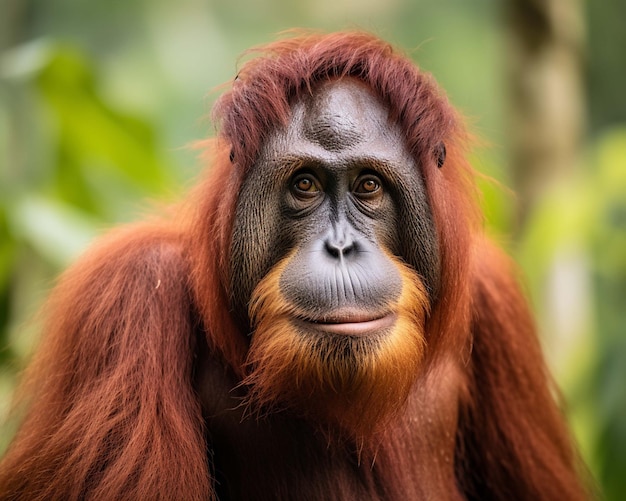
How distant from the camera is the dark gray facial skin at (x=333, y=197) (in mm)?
2527

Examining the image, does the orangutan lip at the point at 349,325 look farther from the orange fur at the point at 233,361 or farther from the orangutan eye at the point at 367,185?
the orangutan eye at the point at 367,185

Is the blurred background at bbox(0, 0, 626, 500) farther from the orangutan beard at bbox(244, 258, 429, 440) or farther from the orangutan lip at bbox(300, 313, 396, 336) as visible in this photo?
the orangutan lip at bbox(300, 313, 396, 336)

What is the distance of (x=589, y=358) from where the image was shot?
14.6ft

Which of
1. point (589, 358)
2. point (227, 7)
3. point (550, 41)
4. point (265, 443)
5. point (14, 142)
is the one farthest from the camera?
point (227, 7)

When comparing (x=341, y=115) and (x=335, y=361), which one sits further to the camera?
(x=341, y=115)

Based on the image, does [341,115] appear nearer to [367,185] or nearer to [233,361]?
[367,185]

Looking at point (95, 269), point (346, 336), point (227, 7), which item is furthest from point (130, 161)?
point (227, 7)

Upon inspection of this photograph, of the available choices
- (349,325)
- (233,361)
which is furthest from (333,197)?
(233,361)

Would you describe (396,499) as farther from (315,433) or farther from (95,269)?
(95,269)

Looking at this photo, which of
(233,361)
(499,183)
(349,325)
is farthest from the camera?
(499,183)

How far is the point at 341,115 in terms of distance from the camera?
8.52 feet

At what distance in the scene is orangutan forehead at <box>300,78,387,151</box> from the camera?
102 inches

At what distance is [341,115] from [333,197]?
234 millimetres

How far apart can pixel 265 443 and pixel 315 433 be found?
0.15 meters
